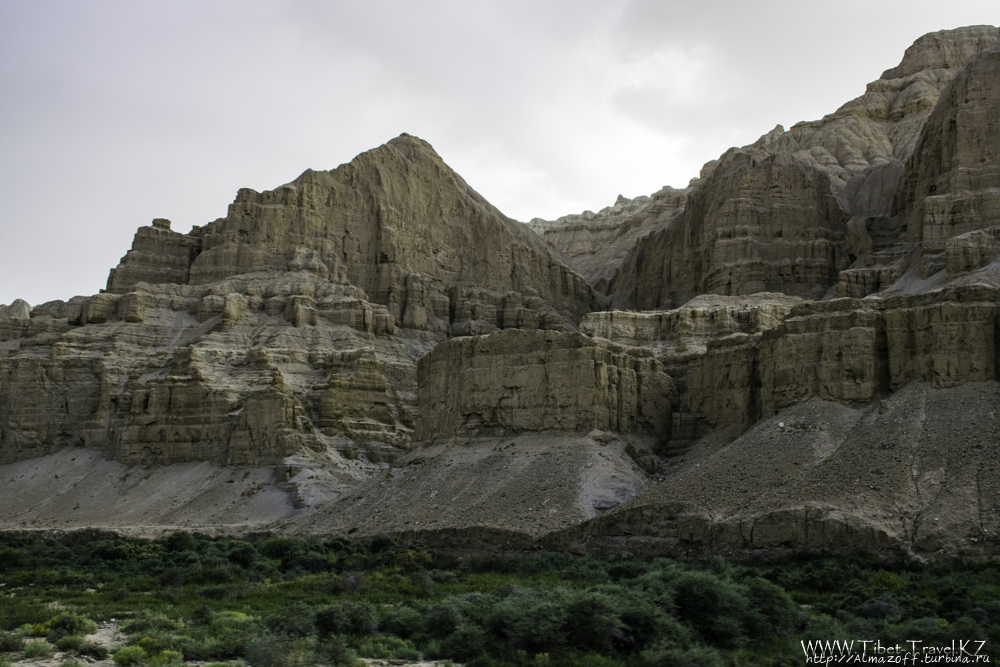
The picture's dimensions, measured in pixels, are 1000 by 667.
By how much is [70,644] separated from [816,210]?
9098cm

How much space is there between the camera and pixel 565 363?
66.0 m

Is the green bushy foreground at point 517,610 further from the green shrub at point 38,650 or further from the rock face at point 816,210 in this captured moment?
the rock face at point 816,210

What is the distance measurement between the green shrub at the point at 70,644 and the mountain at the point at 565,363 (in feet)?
84.4

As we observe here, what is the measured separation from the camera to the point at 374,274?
11781 centimetres

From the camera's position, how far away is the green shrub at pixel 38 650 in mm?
27984

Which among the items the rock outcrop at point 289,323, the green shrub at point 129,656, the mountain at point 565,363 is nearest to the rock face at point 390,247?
the rock outcrop at point 289,323

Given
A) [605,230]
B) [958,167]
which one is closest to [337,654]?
[958,167]

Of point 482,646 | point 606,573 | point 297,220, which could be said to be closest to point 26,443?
point 297,220

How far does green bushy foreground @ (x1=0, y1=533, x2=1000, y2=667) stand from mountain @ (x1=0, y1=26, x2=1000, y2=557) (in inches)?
176

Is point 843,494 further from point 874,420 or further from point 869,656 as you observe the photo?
point 869,656

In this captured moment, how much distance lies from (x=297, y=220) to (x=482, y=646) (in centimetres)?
8992

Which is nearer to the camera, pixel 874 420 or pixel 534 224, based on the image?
pixel 874 420

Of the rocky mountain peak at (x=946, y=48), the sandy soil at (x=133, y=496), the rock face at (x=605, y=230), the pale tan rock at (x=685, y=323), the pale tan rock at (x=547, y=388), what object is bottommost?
the sandy soil at (x=133, y=496)

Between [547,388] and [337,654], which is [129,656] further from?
[547,388]
